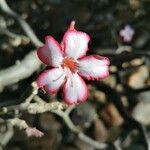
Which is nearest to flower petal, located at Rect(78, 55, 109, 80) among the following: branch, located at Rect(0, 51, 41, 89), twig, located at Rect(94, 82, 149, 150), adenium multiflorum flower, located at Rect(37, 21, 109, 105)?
adenium multiflorum flower, located at Rect(37, 21, 109, 105)

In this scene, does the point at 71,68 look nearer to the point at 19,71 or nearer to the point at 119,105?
the point at 19,71

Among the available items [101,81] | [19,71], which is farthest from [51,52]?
[101,81]

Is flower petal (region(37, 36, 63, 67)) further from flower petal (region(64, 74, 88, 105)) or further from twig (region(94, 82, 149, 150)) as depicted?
twig (region(94, 82, 149, 150))

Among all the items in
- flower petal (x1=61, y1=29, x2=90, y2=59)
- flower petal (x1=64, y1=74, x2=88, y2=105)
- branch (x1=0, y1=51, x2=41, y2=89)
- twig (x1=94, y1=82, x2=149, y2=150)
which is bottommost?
flower petal (x1=64, y1=74, x2=88, y2=105)

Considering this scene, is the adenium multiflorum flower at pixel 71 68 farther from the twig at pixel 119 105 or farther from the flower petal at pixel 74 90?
the twig at pixel 119 105

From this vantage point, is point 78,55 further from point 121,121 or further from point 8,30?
point 121,121
